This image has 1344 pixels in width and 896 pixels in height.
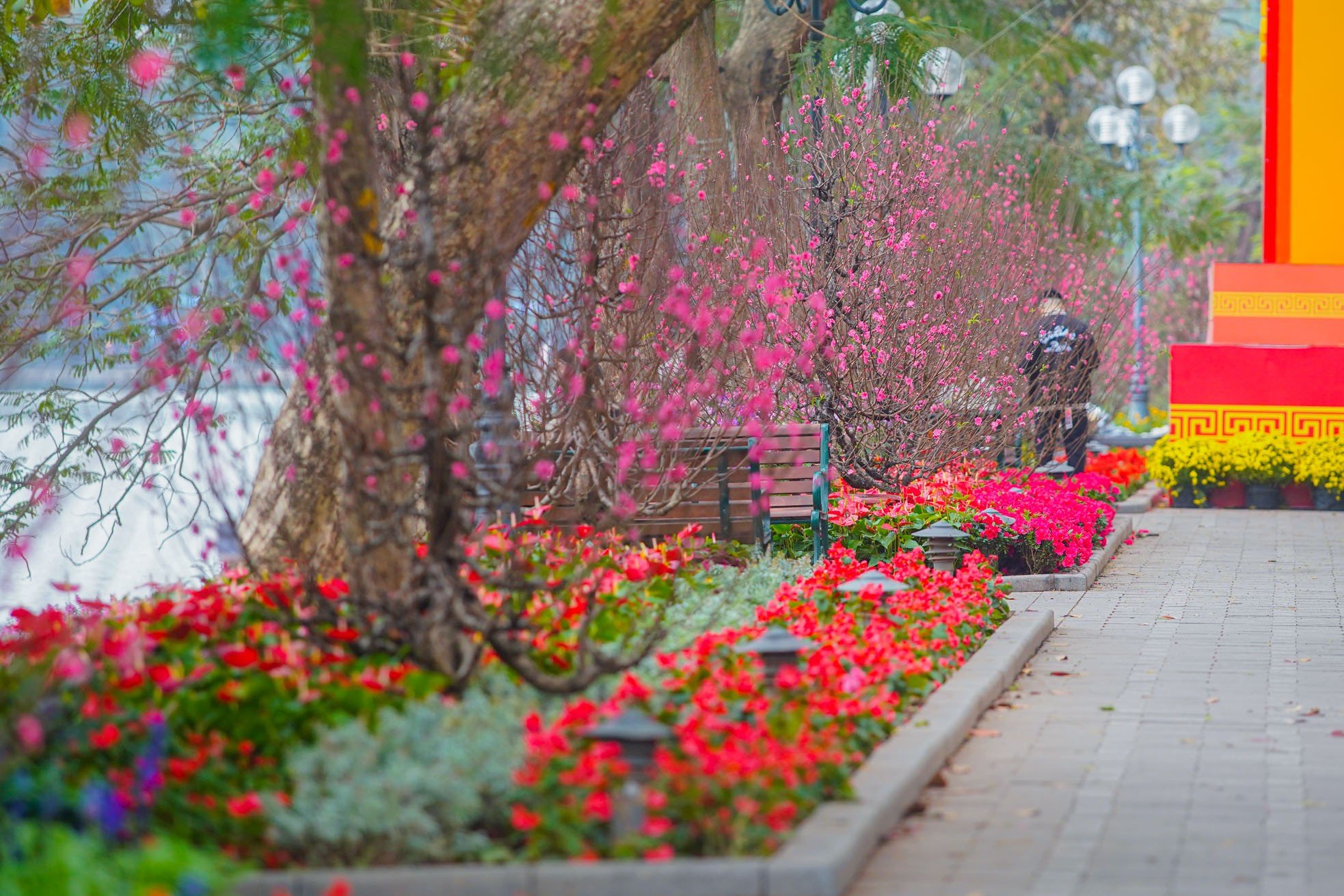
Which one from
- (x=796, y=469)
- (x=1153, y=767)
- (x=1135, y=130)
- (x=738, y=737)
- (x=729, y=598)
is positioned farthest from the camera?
(x=1135, y=130)

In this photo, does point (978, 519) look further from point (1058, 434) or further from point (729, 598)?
point (1058, 434)

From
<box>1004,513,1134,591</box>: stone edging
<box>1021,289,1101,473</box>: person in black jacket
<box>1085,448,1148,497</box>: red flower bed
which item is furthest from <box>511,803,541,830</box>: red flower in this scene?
<box>1085,448,1148,497</box>: red flower bed

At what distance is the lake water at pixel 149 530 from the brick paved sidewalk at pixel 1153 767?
263 centimetres

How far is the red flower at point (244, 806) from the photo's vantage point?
4441mm

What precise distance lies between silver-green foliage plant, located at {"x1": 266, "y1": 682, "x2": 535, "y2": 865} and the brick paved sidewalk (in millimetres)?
1087

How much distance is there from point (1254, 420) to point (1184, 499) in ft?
4.16

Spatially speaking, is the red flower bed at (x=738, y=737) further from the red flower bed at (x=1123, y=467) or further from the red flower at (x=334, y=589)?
the red flower bed at (x=1123, y=467)

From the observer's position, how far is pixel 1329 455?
17594 mm

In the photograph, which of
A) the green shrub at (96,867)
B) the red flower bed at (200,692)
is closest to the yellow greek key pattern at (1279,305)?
the red flower bed at (200,692)

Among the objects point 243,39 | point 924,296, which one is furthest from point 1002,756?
point 924,296

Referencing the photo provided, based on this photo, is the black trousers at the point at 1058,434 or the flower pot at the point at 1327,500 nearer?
the black trousers at the point at 1058,434

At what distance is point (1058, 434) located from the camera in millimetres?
15414

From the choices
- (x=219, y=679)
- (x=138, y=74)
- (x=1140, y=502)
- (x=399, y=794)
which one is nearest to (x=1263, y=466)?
(x=1140, y=502)

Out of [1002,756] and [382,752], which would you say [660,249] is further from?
[382,752]
